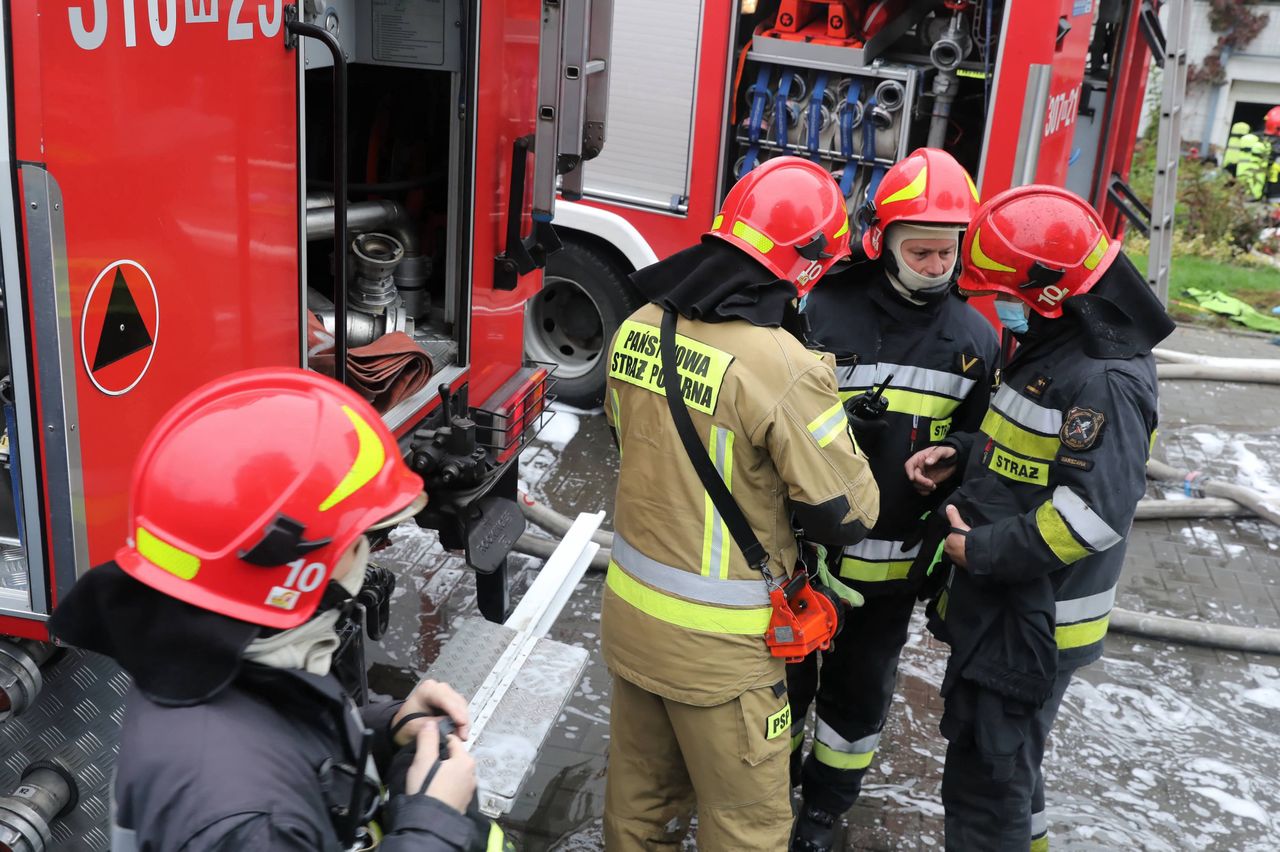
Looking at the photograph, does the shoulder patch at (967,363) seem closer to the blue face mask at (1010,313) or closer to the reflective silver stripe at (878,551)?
the blue face mask at (1010,313)

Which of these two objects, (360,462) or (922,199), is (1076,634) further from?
(360,462)

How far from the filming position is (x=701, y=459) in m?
2.62

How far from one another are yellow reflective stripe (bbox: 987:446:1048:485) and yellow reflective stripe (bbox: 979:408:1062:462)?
0.06ft

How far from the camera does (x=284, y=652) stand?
1557 mm

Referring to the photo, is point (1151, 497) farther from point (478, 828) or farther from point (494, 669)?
point (478, 828)

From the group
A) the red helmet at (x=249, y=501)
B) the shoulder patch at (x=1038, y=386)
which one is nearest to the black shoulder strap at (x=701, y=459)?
the shoulder patch at (x=1038, y=386)

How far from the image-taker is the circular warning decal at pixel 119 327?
2059 mm

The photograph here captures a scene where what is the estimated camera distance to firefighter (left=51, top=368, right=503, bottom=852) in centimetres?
138

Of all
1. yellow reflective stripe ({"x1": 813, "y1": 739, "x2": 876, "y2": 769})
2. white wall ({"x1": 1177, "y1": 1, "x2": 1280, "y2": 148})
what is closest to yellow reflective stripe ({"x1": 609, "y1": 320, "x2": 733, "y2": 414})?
yellow reflective stripe ({"x1": 813, "y1": 739, "x2": 876, "y2": 769})

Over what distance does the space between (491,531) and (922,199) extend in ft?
5.45

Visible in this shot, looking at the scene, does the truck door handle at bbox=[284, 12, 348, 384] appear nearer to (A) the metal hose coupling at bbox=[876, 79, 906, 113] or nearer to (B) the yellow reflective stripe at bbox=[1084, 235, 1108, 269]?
(B) the yellow reflective stripe at bbox=[1084, 235, 1108, 269]

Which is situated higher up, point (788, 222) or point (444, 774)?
point (788, 222)

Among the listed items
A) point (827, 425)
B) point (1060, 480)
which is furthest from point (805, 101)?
point (827, 425)

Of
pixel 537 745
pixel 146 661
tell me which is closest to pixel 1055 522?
pixel 537 745
